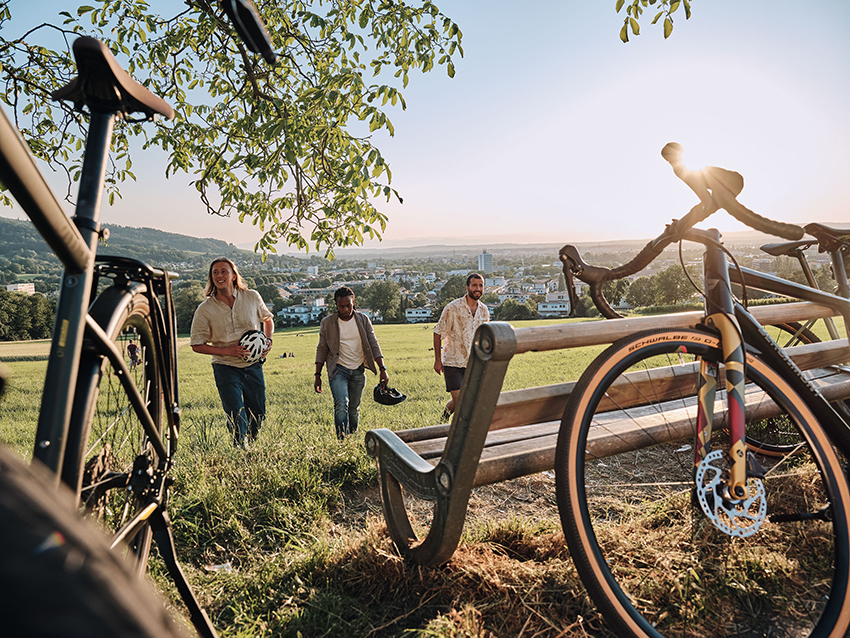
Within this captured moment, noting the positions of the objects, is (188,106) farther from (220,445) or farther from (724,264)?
(724,264)

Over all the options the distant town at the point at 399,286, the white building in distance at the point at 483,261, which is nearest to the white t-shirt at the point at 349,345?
the distant town at the point at 399,286

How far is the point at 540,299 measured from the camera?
224 feet

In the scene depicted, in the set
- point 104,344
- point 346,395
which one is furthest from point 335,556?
point 346,395

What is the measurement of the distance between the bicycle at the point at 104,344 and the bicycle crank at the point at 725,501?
182 cm

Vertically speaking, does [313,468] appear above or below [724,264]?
below

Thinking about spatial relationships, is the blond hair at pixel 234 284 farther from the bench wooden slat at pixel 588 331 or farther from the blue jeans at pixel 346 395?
the bench wooden slat at pixel 588 331

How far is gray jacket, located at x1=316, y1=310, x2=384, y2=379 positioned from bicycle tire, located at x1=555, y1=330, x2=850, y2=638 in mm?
4909

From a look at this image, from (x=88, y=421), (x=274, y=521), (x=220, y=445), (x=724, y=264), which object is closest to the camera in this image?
(x=88, y=421)

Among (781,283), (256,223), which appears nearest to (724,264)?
(781,283)

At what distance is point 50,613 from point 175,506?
3173 millimetres

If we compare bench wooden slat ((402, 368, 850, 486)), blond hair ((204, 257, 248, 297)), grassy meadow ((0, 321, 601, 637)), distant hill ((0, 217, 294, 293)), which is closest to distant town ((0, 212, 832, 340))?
distant hill ((0, 217, 294, 293))

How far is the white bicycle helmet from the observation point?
571cm

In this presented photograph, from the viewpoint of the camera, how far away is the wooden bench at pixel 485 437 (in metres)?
1.76

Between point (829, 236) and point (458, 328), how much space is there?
15.3ft
